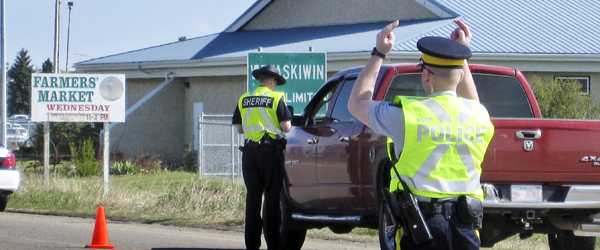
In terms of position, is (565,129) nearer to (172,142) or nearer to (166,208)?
(166,208)

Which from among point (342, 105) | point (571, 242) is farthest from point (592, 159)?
point (342, 105)

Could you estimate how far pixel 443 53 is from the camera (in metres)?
3.87

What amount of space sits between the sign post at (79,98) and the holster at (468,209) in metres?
12.8

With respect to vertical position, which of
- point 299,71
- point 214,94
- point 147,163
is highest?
point 214,94

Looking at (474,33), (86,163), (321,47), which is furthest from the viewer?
(321,47)

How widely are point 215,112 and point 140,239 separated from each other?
50.5 feet

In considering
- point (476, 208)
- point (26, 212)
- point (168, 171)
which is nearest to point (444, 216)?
point (476, 208)

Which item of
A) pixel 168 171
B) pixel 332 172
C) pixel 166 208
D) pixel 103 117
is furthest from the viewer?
pixel 168 171

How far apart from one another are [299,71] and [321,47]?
9358mm

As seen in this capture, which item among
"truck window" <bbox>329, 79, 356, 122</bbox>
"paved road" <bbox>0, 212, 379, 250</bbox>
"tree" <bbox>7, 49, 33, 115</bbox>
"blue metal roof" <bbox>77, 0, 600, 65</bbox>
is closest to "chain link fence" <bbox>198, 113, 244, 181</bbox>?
"blue metal roof" <bbox>77, 0, 600, 65</bbox>

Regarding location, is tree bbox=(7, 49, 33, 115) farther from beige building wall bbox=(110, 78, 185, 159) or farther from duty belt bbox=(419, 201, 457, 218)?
duty belt bbox=(419, 201, 457, 218)

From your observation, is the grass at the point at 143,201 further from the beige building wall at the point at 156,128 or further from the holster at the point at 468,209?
the beige building wall at the point at 156,128

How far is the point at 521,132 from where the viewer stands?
6.57 meters

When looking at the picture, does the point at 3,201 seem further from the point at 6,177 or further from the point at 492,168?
the point at 492,168
